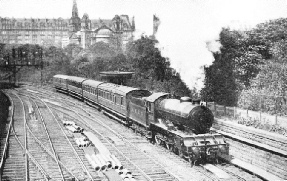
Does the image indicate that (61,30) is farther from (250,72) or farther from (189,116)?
(189,116)

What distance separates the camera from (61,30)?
146375mm

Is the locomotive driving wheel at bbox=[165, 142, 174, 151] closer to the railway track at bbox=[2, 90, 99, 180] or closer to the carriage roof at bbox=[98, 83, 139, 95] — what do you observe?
the railway track at bbox=[2, 90, 99, 180]

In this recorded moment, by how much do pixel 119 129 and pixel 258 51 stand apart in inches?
681

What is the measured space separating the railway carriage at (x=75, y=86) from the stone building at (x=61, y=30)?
7679cm

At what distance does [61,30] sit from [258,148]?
13858 cm

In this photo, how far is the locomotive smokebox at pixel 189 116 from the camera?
14562 millimetres

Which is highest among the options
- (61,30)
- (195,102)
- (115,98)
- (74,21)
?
(74,21)

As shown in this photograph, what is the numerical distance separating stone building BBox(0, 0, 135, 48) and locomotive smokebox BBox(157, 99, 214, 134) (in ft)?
342

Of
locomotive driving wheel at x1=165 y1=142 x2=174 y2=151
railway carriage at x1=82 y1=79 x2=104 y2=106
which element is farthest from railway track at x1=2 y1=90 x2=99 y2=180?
A: railway carriage at x1=82 y1=79 x2=104 y2=106

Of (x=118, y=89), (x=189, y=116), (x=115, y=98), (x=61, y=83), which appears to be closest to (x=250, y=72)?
(x=118, y=89)

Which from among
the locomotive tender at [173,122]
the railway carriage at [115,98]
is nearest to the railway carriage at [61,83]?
the railway carriage at [115,98]

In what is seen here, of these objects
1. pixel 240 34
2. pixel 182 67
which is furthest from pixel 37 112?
pixel 240 34

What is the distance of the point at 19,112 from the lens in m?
29.3

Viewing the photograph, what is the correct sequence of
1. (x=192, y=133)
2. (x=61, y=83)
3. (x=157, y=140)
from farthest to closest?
1. (x=61, y=83)
2. (x=157, y=140)
3. (x=192, y=133)
